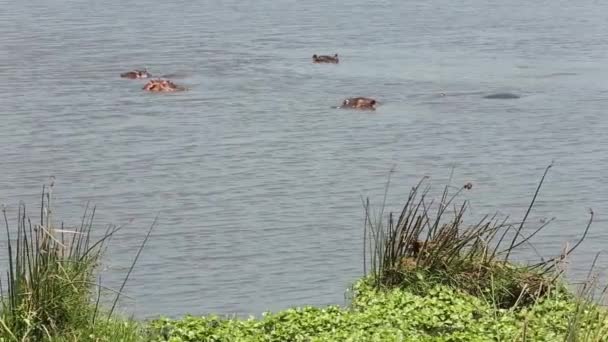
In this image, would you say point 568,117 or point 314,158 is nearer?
point 314,158

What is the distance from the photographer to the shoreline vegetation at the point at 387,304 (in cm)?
809

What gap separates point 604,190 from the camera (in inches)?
604

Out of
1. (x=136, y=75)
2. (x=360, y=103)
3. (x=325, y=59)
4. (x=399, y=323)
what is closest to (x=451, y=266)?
(x=399, y=323)

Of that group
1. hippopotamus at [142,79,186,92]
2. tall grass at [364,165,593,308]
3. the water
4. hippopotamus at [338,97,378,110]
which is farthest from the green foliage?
hippopotamus at [142,79,186,92]

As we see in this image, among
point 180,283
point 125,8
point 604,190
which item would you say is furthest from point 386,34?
point 180,283

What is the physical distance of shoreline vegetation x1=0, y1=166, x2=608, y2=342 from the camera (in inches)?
318

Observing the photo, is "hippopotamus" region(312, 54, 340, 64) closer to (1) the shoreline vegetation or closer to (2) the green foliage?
(1) the shoreline vegetation

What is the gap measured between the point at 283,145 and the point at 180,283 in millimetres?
6430

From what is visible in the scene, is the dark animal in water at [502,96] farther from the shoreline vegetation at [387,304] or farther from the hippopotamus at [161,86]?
the shoreline vegetation at [387,304]

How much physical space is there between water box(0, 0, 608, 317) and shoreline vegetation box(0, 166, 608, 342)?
1305 millimetres

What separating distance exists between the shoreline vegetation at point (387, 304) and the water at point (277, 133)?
1305mm

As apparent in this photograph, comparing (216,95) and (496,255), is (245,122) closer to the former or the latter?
(216,95)

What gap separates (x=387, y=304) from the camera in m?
9.00

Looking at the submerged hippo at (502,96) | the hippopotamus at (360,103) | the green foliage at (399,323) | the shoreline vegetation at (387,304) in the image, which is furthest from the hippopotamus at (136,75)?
the green foliage at (399,323)
